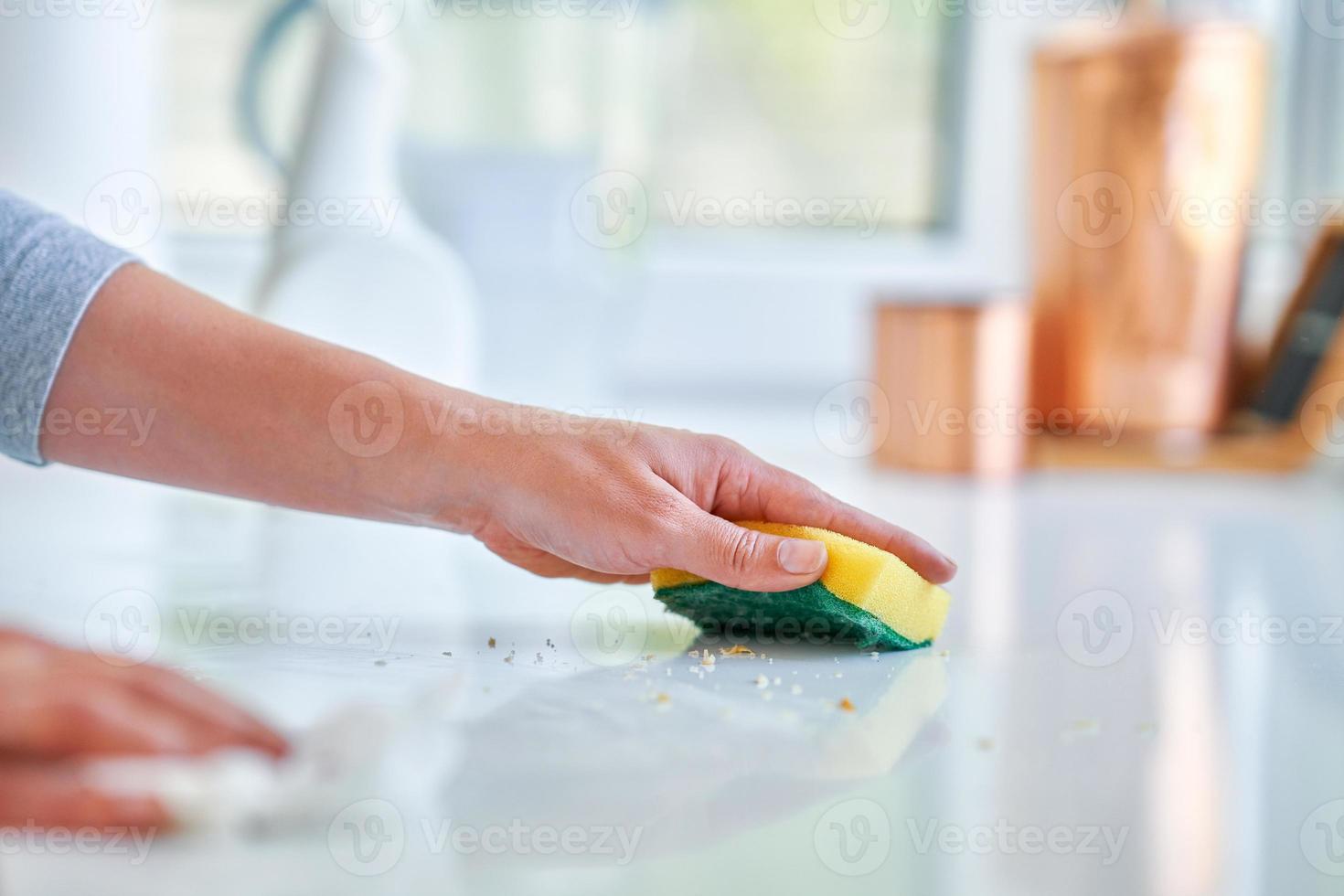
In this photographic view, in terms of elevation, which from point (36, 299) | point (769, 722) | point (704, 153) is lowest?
point (769, 722)

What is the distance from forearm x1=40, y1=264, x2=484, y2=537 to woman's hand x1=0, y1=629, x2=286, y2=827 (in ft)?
0.60

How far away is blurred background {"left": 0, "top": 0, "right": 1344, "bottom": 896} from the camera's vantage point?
353 millimetres

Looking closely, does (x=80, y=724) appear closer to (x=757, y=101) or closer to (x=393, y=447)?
(x=393, y=447)

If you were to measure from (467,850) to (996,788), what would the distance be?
0.15 meters

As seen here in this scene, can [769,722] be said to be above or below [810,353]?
below

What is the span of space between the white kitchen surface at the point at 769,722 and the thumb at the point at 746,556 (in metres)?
0.03

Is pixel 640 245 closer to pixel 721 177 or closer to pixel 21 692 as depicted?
pixel 721 177

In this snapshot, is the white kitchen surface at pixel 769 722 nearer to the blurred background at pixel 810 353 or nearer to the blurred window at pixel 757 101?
the blurred background at pixel 810 353

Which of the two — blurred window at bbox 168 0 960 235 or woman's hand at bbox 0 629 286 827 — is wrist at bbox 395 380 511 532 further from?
blurred window at bbox 168 0 960 235

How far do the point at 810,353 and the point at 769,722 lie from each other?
3.27 feet

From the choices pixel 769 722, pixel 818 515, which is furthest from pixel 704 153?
pixel 769 722

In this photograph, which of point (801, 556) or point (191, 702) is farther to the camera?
point (801, 556)

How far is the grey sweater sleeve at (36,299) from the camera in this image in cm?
50

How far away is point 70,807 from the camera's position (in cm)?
28
